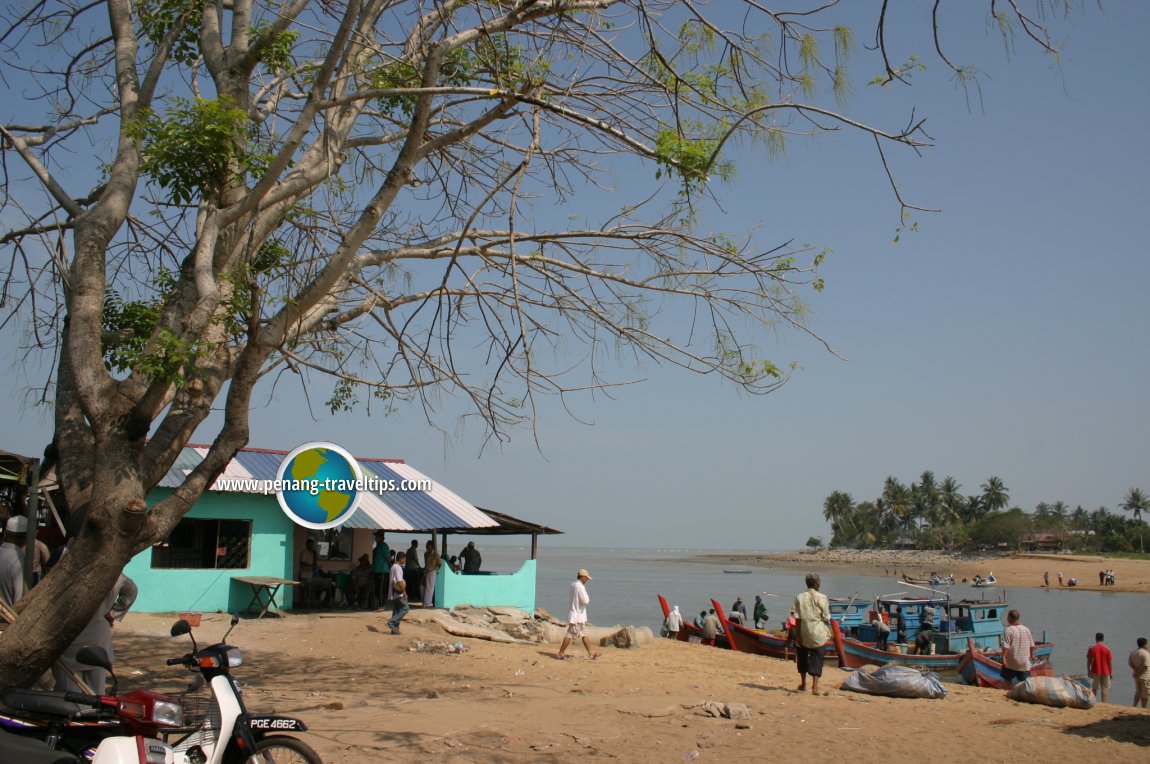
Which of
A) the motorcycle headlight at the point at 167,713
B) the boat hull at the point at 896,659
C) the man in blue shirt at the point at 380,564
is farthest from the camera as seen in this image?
the boat hull at the point at 896,659

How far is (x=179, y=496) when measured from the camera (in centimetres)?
608

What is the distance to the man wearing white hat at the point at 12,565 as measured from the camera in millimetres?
6426

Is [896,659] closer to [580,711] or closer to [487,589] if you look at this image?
[487,589]

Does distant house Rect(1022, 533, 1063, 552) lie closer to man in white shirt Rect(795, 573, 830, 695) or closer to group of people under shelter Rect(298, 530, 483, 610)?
group of people under shelter Rect(298, 530, 483, 610)

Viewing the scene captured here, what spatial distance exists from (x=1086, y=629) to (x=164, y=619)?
38.2 meters

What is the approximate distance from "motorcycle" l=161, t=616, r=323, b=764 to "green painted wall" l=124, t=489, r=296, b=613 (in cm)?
1174

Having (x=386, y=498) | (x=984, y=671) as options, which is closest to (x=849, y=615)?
(x=984, y=671)

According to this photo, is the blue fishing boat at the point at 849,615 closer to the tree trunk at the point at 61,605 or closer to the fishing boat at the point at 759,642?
the fishing boat at the point at 759,642

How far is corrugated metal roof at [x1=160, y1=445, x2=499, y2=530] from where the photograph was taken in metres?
17.3

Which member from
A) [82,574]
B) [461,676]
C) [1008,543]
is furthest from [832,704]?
[1008,543]

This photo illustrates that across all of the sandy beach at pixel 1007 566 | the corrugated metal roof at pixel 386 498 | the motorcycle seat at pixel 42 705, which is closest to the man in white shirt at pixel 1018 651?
the corrugated metal roof at pixel 386 498

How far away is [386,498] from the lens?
1936 cm

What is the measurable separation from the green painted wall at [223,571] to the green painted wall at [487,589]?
9.77ft

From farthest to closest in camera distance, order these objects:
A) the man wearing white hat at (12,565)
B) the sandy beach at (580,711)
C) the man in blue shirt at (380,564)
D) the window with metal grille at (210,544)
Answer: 1. the man in blue shirt at (380,564)
2. the window with metal grille at (210,544)
3. the sandy beach at (580,711)
4. the man wearing white hat at (12,565)
